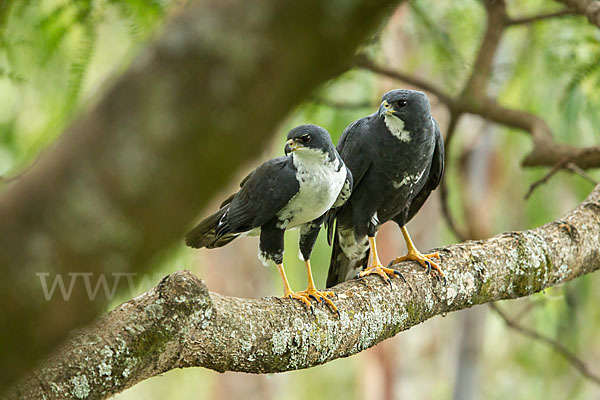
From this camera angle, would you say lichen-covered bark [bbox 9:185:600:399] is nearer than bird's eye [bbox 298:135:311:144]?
Yes

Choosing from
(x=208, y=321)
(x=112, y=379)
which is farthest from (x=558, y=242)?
(x=112, y=379)

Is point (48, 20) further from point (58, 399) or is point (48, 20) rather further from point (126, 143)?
point (126, 143)

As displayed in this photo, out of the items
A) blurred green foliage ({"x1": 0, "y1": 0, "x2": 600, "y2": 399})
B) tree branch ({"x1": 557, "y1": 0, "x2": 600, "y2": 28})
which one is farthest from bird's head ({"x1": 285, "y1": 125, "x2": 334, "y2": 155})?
tree branch ({"x1": 557, "y1": 0, "x2": 600, "y2": 28})

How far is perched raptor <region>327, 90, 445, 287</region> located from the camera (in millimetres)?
3322

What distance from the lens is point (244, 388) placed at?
858 cm

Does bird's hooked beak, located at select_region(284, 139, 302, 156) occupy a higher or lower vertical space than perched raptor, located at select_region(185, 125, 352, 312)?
higher

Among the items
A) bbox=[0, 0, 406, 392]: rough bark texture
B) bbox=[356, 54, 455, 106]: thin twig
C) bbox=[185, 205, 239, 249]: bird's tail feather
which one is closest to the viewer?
bbox=[0, 0, 406, 392]: rough bark texture

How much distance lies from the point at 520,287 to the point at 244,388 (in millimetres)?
5984

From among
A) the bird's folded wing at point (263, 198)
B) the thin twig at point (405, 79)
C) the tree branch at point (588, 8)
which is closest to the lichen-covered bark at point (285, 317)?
the bird's folded wing at point (263, 198)

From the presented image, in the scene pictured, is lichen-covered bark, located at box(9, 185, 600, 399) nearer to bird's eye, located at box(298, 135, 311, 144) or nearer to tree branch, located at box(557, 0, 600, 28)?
bird's eye, located at box(298, 135, 311, 144)

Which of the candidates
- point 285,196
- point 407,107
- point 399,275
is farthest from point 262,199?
point 407,107

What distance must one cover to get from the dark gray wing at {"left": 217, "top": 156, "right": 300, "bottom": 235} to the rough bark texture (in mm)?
2222

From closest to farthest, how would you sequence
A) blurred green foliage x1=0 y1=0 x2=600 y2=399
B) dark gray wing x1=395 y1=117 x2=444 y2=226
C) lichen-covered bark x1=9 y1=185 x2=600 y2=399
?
lichen-covered bark x1=9 y1=185 x2=600 y2=399, dark gray wing x1=395 y1=117 x2=444 y2=226, blurred green foliage x1=0 y1=0 x2=600 y2=399

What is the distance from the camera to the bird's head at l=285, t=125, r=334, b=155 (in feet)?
10.3
